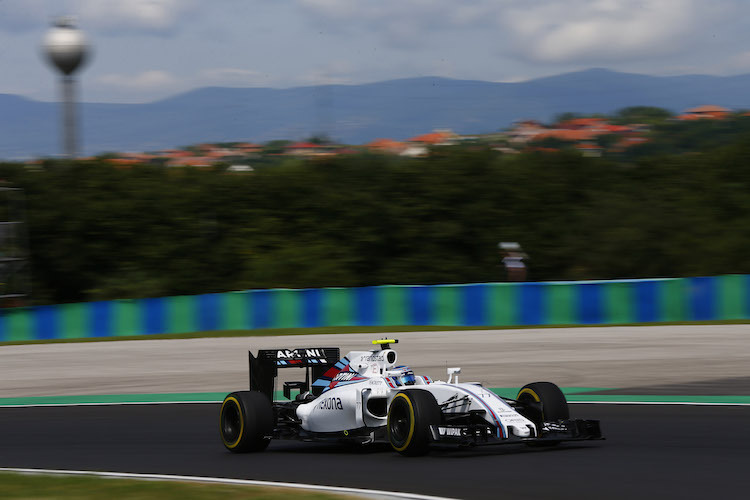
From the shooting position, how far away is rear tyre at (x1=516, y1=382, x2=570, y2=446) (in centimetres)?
921

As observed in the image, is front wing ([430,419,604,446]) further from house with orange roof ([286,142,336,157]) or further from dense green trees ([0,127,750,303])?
house with orange roof ([286,142,336,157])

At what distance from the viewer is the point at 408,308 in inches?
901

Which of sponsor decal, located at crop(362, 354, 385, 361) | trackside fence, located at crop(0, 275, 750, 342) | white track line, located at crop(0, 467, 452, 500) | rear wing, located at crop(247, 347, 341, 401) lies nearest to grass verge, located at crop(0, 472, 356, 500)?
white track line, located at crop(0, 467, 452, 500)

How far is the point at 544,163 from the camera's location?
1492 inches

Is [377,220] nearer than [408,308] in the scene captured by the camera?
No

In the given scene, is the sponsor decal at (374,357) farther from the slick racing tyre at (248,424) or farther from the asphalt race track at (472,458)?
the slick racing tyre at (248,424)

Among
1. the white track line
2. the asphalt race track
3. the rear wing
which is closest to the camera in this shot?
the white track line

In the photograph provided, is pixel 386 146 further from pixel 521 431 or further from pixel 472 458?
pixel 521 431

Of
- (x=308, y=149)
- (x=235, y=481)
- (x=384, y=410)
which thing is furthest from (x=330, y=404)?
(x=308, y=149)

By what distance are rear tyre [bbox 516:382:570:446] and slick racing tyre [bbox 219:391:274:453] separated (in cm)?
243

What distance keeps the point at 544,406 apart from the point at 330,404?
1996 mm

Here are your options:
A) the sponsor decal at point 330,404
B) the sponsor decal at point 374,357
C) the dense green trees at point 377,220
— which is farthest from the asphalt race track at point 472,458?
the dense green trees at point 377,220

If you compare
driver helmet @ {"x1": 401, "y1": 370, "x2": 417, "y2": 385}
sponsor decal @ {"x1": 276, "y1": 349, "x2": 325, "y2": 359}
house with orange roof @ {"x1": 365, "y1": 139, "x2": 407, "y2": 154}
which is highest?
house with orange roof @ {"x1": 365, "y1": 139, "x2": 407, "y2": 154}

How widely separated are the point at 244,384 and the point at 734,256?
1925 cm
